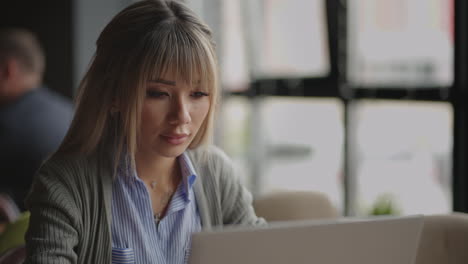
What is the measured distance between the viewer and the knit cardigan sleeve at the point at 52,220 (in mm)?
1335

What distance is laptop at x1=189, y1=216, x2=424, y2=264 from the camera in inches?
39.1

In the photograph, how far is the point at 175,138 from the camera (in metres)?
1.44

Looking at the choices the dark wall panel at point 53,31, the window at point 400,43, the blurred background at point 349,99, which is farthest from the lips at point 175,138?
the dark wall panel at point 53,31

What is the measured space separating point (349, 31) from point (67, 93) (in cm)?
269

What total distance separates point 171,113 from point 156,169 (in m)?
0.21

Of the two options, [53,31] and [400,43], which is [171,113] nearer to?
[400,43]

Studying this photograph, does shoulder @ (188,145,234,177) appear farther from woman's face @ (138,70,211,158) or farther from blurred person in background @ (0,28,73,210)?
blurred person in background @ (0,28,73,210)

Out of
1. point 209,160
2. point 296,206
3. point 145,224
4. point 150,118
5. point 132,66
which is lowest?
point 296,206

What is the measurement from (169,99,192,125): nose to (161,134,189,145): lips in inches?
1.2

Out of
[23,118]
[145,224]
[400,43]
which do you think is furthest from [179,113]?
[23,118]

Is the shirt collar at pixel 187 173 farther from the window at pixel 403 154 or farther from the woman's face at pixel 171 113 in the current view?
the window at pixel 403 154

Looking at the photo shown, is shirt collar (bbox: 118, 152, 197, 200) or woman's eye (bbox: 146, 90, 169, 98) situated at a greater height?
woman's eye (bbox: 146, 90, 169, 98)

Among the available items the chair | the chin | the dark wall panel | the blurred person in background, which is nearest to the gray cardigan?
the chin

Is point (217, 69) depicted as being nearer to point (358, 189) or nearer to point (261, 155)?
point (358, 189)
